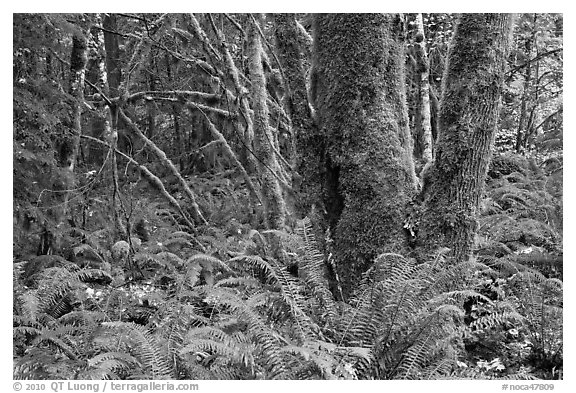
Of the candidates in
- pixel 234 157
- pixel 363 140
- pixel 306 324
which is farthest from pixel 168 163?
pixel 306 324

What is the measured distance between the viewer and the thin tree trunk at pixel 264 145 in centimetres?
529

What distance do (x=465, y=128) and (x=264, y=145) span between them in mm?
2444

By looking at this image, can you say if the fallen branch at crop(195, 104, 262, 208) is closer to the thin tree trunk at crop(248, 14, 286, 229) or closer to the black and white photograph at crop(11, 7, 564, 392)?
the black and white photograph at crop(11, 7, 564, 392)

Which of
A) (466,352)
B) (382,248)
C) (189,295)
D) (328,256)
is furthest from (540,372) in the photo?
(189,295)

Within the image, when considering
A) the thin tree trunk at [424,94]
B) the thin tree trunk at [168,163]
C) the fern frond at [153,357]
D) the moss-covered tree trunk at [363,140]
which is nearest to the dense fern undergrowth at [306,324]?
the fern frond at [153,357]

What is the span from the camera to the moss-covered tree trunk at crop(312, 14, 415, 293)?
3639 mm

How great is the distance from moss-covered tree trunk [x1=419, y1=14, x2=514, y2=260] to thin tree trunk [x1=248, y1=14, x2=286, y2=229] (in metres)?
2.08

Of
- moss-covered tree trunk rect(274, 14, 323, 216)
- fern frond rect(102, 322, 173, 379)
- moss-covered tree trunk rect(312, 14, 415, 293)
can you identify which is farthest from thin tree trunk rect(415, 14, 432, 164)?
fern frond rect(102, 322, 173, 379)

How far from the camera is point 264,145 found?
5352mm

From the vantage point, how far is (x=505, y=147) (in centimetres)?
959

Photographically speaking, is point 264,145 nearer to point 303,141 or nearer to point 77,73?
point 303,141

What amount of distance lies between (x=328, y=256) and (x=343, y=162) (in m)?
0.73

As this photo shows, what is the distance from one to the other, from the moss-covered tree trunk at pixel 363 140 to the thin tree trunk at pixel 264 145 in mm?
1581

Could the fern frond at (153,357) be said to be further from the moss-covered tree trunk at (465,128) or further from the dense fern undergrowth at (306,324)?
the moss-covered tree trunk at (465,128)
